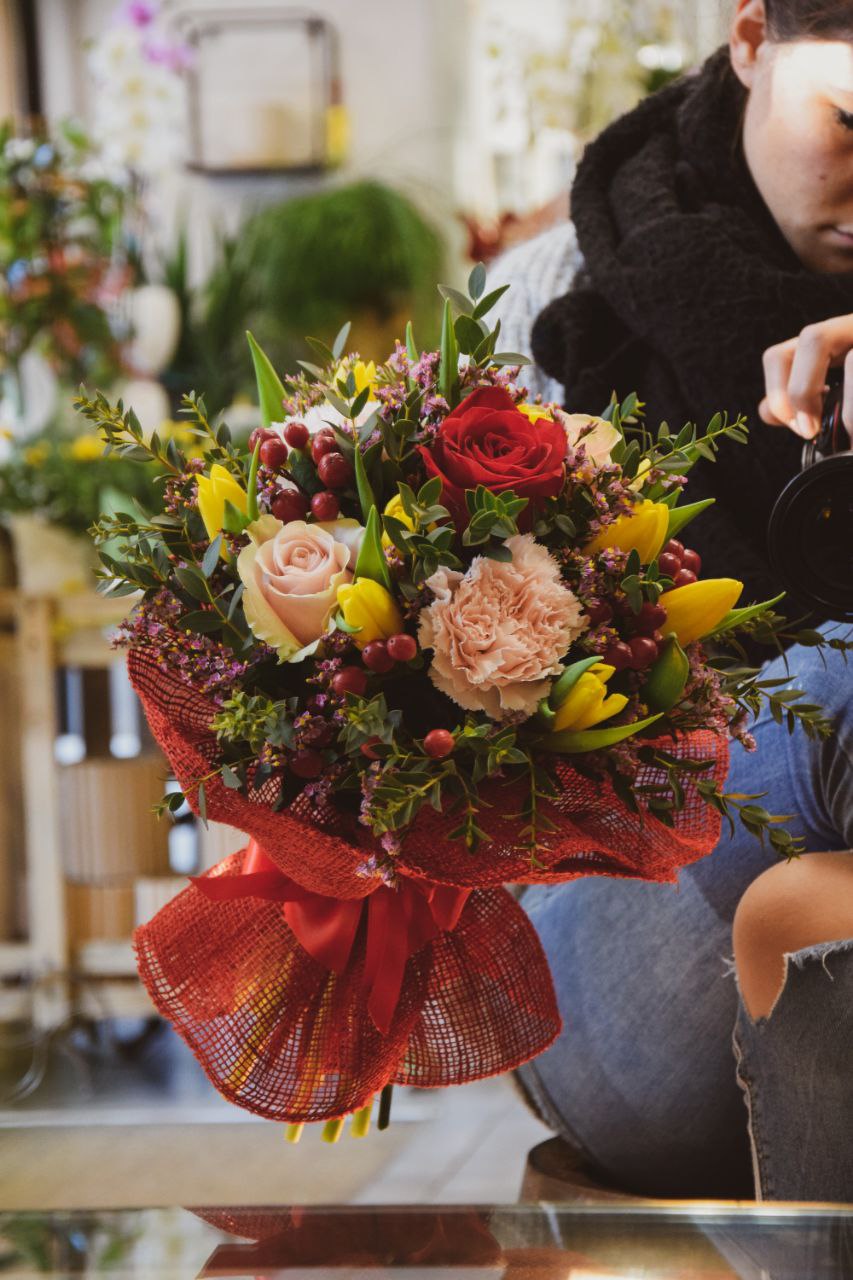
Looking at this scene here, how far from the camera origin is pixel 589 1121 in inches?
42.6

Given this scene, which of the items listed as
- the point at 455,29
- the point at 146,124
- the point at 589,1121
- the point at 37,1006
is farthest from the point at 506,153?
the point at 589,1121

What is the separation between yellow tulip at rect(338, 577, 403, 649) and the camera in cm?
67

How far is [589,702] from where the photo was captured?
0.67 meters

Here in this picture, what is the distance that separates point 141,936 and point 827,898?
1.34 feet

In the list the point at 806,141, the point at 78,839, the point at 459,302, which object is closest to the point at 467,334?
the point at 459,302

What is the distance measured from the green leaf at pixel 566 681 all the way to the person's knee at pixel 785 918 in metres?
0.28

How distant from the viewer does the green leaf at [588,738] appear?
0.68 metres

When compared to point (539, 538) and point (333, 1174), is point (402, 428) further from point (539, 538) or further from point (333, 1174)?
point (333, 1174)

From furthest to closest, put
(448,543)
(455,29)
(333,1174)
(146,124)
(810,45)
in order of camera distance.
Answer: (455,29)
(146,124)
(333,1174)
(810,45)
(448,543)

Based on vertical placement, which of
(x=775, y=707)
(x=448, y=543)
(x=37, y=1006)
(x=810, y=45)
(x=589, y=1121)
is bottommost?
(x=37, y=1006)

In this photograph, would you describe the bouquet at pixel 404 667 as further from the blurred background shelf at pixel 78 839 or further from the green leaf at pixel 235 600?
the blurred background shelf at pixel 78 839

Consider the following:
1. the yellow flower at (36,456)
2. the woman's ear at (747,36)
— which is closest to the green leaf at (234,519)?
the woman's ear at (747,36)

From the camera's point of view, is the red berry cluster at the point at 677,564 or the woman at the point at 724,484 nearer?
the red berry cluster at the point at 677,564

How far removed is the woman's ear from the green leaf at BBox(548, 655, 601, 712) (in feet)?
1.99
